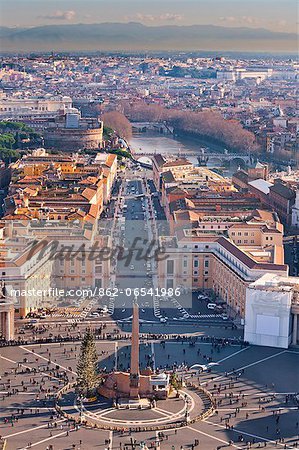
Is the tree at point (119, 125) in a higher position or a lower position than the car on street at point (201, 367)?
higher

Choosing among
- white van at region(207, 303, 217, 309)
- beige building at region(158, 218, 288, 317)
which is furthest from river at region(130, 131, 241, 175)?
white van at region(207, 303, 217, 309)

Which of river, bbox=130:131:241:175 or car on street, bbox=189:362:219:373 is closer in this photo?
car on street, bbox=189:362:219:373

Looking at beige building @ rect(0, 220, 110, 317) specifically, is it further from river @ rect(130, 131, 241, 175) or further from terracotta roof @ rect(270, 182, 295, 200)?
river @ rect(130, 131, 241, 175)

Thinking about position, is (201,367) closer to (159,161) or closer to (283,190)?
(283,190)

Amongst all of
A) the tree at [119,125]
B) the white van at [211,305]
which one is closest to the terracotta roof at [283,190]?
the white van at [211,305]

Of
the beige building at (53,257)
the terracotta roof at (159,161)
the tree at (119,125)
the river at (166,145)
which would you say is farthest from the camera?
the tree at (119,125)

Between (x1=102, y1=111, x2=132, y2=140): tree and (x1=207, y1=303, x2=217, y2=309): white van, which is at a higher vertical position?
(x1=102, y1=111, x2=132, y2=140): tree

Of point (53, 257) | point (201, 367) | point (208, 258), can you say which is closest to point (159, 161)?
point (208, 258)

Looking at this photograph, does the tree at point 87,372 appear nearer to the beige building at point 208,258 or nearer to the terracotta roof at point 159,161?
the beige building at point 208,258

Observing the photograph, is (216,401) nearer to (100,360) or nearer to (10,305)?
(100,360)

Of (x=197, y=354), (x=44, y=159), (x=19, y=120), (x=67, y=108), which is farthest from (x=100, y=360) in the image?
(x=67, y=108)

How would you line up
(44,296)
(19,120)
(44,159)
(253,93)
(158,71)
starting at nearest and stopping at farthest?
(44,296) → (44,159) → (19,120) → (253,93) → (158,71)
